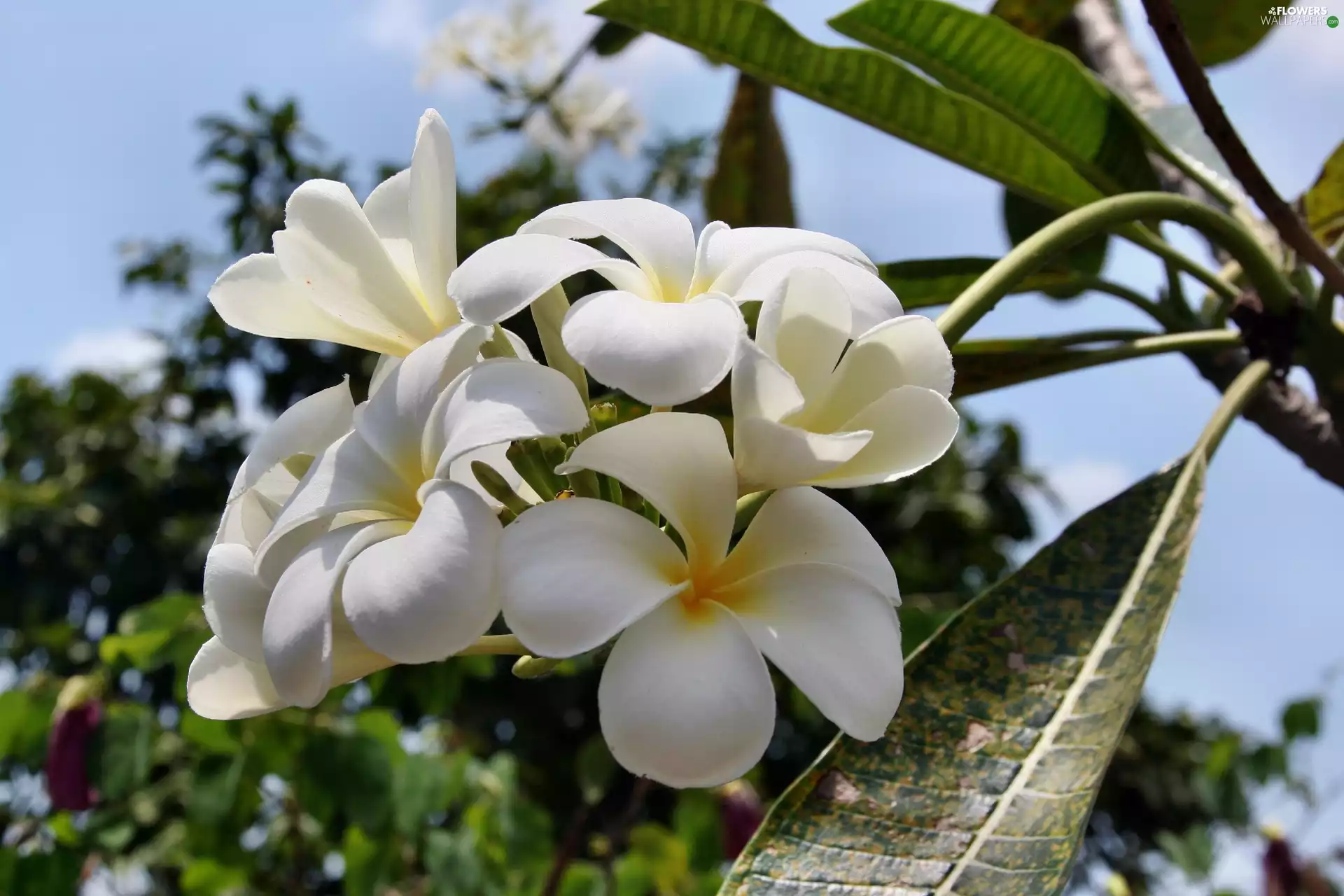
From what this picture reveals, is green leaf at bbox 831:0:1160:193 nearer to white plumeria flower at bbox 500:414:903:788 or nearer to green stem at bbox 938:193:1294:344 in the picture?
green stem at bbox 938:193:1294:344

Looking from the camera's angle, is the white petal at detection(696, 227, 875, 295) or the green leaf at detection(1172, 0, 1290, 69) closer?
the white petal at detection(696, 227, 875, 295)

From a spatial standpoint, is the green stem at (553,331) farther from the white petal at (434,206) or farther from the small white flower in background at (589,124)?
the small white flower in background at (589,124)

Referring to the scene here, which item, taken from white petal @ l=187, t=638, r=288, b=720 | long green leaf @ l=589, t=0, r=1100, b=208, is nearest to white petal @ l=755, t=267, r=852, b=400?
white petal @ l=187, t=638, r=288, b=720

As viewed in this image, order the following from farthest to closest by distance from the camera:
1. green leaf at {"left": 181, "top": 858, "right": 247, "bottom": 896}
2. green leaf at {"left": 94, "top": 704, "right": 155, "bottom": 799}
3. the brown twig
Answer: green leaf at {"left": 181, "top": 858, "right": 247, "bottom": 896}, green leaf at {"left": 94, "top": 704, "right": 155, "bottom": 799}, the brown twig

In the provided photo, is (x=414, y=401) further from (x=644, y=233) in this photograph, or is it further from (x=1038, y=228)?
(x=1038, y=228)

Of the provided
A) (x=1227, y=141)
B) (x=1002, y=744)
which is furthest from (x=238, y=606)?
(x=1227, y=141)

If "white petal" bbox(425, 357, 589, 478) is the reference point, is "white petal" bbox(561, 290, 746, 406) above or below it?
above

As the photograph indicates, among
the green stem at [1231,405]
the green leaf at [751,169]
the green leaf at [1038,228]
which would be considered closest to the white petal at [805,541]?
the green stem at [1231,405]

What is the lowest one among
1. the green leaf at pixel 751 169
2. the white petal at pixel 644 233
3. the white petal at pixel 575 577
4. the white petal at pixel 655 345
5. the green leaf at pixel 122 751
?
the green leaf at pixel 122 751
